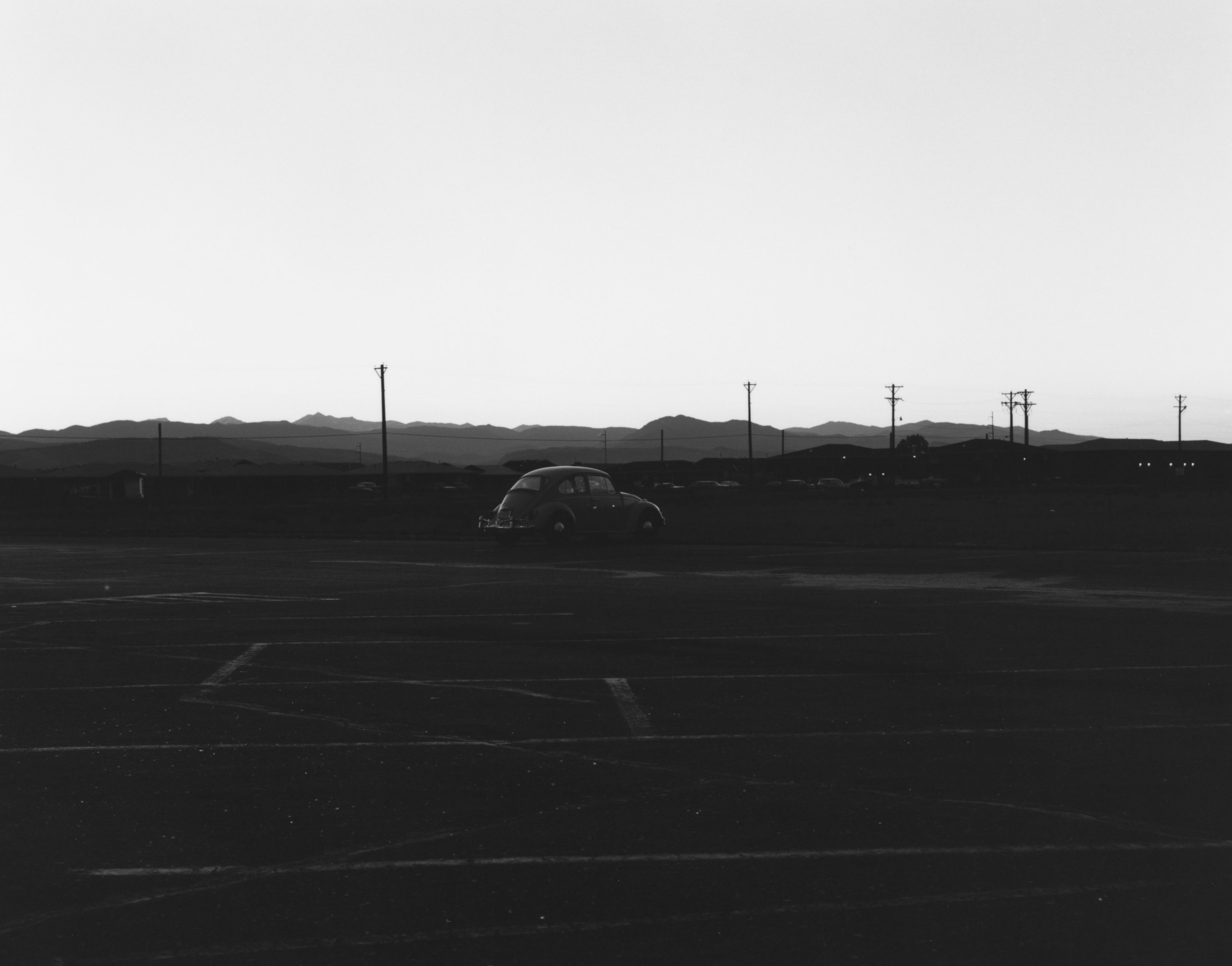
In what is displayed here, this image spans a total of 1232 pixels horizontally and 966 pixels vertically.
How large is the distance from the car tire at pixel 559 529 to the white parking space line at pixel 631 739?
22360mm

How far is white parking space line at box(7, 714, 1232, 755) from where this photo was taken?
8.29 metres

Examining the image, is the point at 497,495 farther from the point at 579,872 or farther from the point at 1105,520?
the point at 579,872

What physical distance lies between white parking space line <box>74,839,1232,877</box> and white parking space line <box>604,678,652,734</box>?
9.37 feet

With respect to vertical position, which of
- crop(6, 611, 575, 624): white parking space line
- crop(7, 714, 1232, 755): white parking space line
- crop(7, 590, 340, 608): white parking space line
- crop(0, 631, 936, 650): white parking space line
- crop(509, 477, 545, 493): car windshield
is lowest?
crop(7, 590, 340, 608): white parking space line

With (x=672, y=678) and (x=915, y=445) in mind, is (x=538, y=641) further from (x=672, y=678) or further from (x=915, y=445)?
(x=915, y=445)

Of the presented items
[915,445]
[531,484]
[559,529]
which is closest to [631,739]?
[559,529]

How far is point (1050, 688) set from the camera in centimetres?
1037

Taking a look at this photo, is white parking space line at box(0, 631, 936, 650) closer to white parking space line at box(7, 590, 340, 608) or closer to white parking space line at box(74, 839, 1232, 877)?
white parking space line at box(7, 590, 340, 608)

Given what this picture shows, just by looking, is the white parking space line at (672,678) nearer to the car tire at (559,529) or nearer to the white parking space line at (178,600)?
the white parking space line at (178,600)

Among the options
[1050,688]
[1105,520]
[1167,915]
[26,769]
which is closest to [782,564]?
[1050,688]

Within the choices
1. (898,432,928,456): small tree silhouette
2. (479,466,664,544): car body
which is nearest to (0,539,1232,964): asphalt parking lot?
(479,466,664,544): car body

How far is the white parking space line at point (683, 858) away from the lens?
18.6ft

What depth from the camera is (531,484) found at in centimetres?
3144

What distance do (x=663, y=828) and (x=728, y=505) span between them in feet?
201
